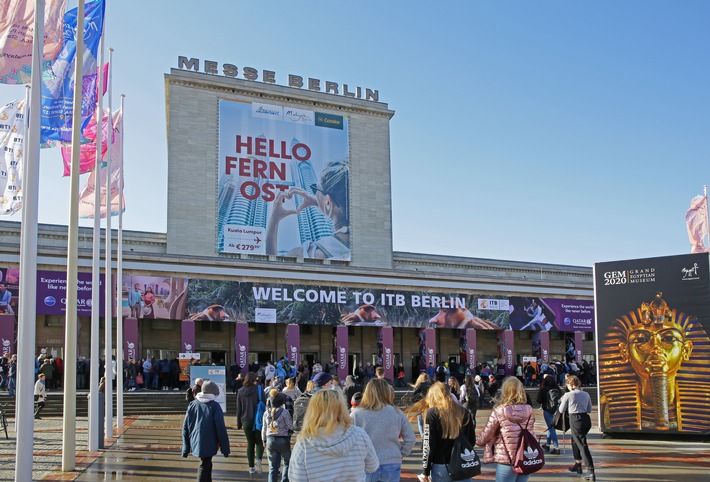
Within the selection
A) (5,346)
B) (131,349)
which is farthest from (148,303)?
(5,346)

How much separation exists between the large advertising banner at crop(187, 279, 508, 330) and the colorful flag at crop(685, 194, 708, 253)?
16.5 meters

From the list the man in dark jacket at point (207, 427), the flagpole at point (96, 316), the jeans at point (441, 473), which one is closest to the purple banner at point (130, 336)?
the flagpole at point (96, 316)

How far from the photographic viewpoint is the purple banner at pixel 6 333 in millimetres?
34906

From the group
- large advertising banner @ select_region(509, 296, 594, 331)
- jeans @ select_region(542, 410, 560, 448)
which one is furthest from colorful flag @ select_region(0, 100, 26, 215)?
large advertising banner @ select_region(509, 296, 594, 331)

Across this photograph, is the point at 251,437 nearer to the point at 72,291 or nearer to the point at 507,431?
the point at 72,291

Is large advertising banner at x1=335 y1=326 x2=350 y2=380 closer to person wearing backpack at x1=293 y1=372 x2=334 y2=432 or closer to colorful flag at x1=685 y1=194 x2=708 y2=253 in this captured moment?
colorful flag at x1=685 y1=194 x2=708 y2=253

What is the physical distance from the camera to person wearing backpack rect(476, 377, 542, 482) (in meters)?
8.27

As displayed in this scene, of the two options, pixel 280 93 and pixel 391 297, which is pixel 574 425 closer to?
pixel 391 297

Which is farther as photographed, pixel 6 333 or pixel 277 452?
pixel 6 333

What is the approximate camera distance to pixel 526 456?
322 inches

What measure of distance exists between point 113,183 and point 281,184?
25.6 m

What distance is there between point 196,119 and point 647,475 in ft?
130

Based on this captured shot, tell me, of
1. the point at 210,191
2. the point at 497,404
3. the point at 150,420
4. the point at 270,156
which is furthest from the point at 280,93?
the point at 497,404

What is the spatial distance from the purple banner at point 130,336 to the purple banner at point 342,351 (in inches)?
417
